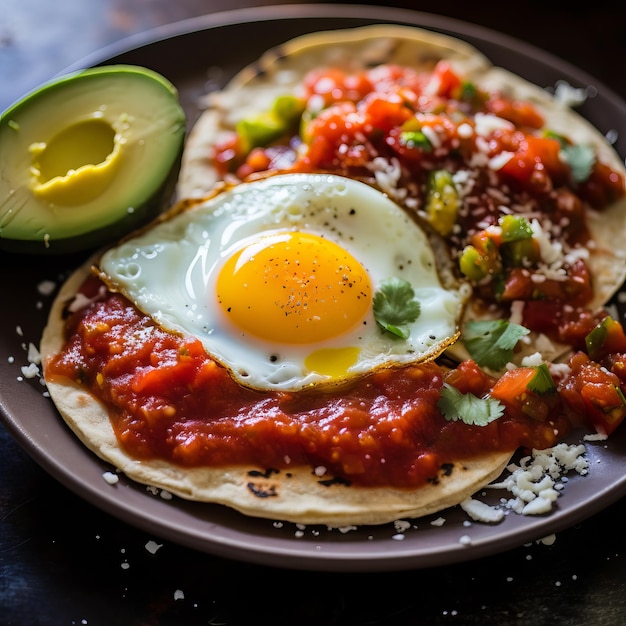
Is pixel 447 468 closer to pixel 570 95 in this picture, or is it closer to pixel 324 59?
pixel 570 95

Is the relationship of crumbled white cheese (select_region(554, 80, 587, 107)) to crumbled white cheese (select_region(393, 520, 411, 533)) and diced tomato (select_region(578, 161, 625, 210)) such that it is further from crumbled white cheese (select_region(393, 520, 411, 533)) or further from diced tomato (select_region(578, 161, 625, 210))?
crumbled white cheese (select_region(393, 520, 411, 533))

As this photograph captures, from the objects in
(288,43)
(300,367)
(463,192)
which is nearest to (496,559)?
(300,367)

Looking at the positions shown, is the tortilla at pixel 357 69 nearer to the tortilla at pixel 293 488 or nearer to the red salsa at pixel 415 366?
the red salsa at pixel 415 366

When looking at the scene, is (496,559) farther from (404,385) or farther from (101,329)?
(101,329)

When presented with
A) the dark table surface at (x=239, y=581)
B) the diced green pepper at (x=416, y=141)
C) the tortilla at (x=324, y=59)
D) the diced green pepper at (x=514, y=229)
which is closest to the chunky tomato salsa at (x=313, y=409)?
the dark table surface at (x=239, y=581)

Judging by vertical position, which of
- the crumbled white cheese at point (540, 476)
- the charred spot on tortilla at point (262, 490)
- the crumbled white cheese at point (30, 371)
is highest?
the crumbled white cheese at point (540, 476)

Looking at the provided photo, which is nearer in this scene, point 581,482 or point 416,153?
point 581,482
